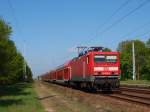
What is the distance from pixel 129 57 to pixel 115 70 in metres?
81.2

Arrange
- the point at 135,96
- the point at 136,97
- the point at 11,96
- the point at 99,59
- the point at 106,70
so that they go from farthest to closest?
the point at 99,59 → the point at 106,70 → the point at 11,96 → the point at 135,96 → the point at 136,97

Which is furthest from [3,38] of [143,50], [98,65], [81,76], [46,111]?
[143,50]

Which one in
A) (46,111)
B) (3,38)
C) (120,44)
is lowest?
(46,111)

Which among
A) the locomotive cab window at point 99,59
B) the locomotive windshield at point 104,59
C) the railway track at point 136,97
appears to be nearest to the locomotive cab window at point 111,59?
the locomotive windshield at point 104,59

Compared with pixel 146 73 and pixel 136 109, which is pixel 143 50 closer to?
pixel 146 73

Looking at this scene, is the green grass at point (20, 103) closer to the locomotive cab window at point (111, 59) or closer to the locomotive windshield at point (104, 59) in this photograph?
the locomotive windshield at point (104, 59)

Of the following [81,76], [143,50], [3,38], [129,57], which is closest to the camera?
[81,76]

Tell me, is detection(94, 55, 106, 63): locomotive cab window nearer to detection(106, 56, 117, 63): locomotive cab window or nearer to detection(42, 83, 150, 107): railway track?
detection(106, 56, 117, 63): locomotive cab window

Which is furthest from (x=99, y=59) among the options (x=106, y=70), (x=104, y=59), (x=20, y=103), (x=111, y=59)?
(x=20, y=103)

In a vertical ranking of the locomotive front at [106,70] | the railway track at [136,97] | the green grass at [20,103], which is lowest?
the green grass at [20,103]

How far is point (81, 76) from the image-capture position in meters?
35.7

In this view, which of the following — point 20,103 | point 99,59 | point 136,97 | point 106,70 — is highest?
point 99,59

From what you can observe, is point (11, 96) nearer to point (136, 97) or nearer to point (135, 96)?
point (135, 96)

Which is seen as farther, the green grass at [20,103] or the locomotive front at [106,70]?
the locomotive front at [106,70]
